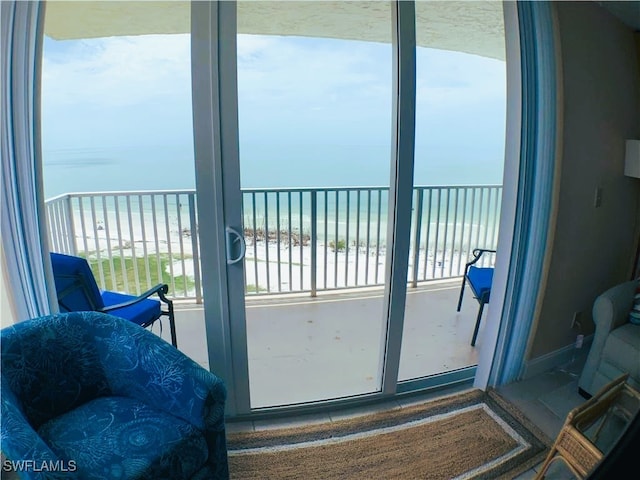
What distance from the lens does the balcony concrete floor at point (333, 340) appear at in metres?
2.11

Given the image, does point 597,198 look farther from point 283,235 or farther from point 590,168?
point 283,235

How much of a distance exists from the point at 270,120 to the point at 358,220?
6.00ft

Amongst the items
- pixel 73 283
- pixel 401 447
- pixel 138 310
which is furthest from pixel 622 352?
pixel 73 283

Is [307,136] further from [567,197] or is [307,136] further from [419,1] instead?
[567,197]

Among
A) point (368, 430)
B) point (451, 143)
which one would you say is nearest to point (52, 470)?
point (368, 430)

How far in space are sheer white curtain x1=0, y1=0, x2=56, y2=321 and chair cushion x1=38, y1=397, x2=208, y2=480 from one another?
0.52m

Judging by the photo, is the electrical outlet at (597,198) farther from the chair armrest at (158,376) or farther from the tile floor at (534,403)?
the chair armrest at (158,376)

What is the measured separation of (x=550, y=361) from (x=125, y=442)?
7.97 ft

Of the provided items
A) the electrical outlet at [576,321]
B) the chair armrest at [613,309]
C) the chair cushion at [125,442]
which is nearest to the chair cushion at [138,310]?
the chair cushion at [125,442]

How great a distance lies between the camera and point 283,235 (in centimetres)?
319

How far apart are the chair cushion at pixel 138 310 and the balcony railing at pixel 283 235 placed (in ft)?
3.12

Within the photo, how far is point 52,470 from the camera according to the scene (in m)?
0.84

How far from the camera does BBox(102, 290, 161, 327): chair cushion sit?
72.9 inches

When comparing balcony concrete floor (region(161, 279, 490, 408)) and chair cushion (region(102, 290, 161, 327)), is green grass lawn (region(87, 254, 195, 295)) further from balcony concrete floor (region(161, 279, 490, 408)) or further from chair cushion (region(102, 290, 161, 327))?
chair cushion (region(102, 290, 161, 327))
